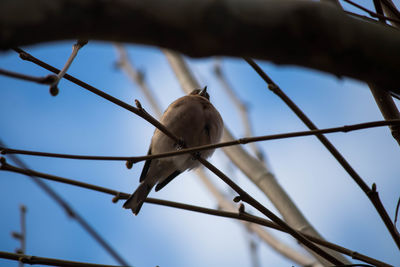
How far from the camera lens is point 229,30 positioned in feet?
3.51

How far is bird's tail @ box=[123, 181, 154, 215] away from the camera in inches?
171

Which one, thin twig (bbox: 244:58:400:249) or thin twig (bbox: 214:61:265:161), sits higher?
thin twig (bbox: 214:61:265:161)

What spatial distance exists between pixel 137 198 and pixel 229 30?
140 inches

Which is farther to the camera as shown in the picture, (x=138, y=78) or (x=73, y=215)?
(x=138, y=78)

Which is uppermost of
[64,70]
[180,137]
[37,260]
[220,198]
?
[180,137]

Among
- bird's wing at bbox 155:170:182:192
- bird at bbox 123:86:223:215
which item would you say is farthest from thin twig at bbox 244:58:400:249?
bird's wing at bbox 155:170:182:192

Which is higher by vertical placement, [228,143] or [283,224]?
[228,143]

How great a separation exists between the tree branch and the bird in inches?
120

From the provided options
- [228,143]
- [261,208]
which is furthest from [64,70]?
[261,208]

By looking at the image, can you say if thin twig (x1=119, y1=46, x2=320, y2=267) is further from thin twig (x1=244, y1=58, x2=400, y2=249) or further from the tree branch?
the tree branch

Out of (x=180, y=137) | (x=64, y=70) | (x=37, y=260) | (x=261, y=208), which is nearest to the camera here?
(x=64, y=70)

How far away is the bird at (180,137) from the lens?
14.4ft

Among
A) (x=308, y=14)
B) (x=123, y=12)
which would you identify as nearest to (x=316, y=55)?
(x=308, y=14)

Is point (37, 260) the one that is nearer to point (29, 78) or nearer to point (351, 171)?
point (29, 78)
